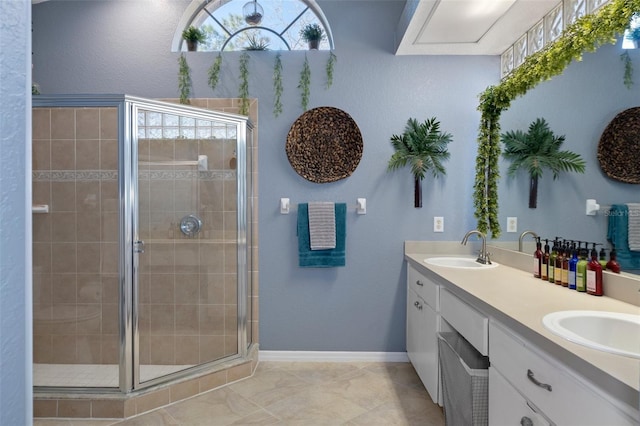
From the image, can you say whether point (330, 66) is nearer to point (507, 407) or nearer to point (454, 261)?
point (454, 261)

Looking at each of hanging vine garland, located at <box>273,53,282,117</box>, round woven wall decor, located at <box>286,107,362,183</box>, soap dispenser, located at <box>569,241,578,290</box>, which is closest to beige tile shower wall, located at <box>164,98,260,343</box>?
hanging vine garland, located at <box>273,53,282,117</box>

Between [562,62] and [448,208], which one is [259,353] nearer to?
[448,208]

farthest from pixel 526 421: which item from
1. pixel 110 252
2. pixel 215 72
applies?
pixel 215 72

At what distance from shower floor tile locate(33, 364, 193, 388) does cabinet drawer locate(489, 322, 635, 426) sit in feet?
6.28

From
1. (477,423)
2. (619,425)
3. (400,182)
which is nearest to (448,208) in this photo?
(400,182)

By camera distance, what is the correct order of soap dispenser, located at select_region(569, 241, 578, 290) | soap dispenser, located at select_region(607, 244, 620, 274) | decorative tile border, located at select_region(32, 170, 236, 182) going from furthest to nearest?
decorative tile border, located at select_region(32, 170, 236, 182) → soap dispenser, located at select_region(569, 241, 578, 290) → soap dispenser, located at select_region(607, 244, 620, 274)

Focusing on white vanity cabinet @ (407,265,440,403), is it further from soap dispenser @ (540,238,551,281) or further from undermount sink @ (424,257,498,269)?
soap dispenser @ (540,238,551,281)

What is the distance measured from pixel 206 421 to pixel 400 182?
2010mm

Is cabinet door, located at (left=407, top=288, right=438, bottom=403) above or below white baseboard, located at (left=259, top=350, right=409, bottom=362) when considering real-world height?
above

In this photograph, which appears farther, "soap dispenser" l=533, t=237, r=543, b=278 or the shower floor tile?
the shower floor tile

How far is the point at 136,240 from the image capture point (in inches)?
87.0

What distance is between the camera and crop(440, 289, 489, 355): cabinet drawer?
148 centimetres

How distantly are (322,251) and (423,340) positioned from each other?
929 millimetres

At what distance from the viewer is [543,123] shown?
6.60 feet
